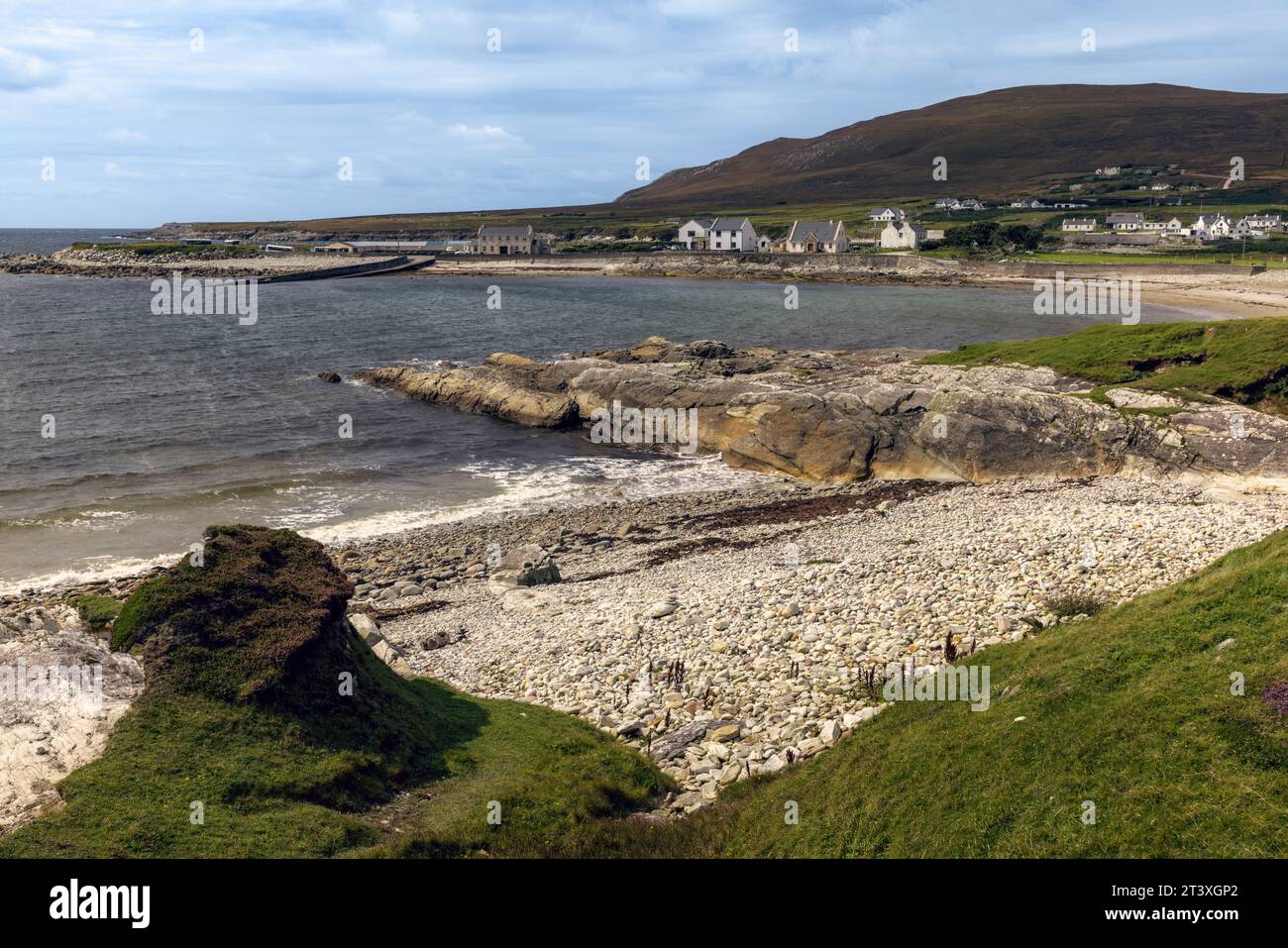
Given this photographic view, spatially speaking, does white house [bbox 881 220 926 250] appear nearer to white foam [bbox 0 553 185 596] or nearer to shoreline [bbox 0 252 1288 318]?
shoreline [bbox 0 252 1288 318]

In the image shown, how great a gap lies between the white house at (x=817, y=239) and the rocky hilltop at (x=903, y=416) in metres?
119

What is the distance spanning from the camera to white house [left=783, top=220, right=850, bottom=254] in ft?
567

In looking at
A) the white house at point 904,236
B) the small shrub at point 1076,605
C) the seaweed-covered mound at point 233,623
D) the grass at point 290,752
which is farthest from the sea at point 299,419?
the white house at point 904,236

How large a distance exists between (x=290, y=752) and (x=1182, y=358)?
44.9 m

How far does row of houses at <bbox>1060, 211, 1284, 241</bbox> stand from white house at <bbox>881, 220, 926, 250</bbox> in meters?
27.6

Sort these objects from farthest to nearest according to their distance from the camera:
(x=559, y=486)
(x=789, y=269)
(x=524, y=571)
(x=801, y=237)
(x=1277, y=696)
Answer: (x=801, y=237) < (x=789, y=269) < (x=559, y=486) < (x=524, y=571) < (x=1277, y=696)

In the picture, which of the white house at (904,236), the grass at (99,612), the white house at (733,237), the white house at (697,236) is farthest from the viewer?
the white house at (697,236)

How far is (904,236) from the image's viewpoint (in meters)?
170

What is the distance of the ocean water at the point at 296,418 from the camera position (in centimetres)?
3634

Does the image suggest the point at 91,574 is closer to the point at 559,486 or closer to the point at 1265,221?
the point at 559,486

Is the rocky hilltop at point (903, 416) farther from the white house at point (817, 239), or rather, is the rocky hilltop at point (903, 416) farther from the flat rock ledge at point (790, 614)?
the white house at point (817, 239)

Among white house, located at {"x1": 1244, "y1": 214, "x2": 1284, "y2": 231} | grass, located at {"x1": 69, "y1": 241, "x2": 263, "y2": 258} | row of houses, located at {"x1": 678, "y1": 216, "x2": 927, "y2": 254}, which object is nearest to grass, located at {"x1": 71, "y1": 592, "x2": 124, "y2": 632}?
row of houses, located at {"x1": 678, "y1": 216, "x2": 927, "y2": 254}

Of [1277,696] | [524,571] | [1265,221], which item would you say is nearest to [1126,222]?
[1265,221]
